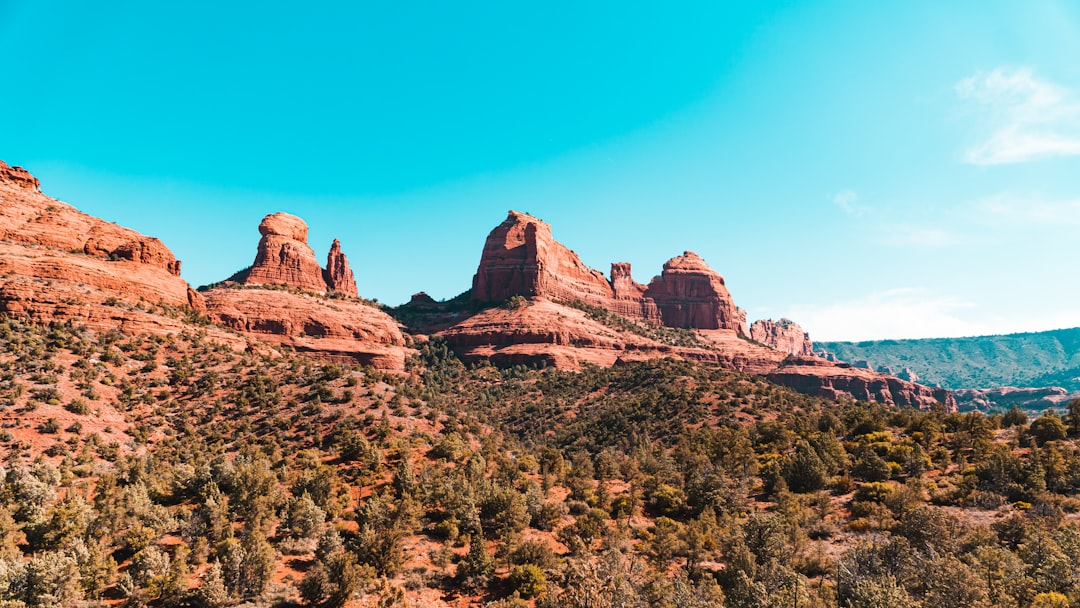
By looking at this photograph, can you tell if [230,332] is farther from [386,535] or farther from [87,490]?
[386,535]

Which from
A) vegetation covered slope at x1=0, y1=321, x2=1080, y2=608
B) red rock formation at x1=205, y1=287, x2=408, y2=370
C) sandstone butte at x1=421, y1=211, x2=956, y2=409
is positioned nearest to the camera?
vegetation covered slope at x1=0, y1=321, x2=1080, y2=608

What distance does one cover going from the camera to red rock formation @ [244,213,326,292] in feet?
385

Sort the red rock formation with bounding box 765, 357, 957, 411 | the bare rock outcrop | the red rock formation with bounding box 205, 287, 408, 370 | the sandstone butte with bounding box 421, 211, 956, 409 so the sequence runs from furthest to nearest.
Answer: the bare rock outcrop → the red rock formation with bounding box 765, 357, 957, 411 → the sandstone butte with bounding box 421, 211, 956, 409 → the red rock formation with bounding box 205, 287, 408, 370

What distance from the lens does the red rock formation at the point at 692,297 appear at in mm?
179000

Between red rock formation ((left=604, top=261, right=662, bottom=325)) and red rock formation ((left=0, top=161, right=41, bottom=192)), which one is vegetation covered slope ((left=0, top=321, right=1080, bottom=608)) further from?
red rock formation ((left=604, top=261, right=662, bottom=325))

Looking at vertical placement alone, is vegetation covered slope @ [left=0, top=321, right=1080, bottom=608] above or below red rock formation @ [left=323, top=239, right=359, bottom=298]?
below

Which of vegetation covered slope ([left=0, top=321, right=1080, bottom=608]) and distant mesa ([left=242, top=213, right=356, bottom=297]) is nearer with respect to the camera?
vegetation covered slope ([left=0, top=321, right=1080, bottom=608])

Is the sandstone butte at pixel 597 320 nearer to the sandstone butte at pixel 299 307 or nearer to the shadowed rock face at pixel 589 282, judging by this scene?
the shadowed rock face at pixel 589 282


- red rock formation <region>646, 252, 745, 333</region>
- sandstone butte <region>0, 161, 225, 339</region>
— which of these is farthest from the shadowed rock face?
sandstone butte <region>0, 161, 225, 339</region>

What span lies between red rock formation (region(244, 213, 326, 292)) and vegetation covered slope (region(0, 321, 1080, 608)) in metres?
56.1

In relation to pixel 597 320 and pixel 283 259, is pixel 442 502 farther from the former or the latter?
pixel 597 320

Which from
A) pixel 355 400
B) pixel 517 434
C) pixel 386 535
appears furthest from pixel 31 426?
pixel 517 434

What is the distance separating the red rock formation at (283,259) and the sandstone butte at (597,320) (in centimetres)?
3584

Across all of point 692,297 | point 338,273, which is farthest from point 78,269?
point 692,297
